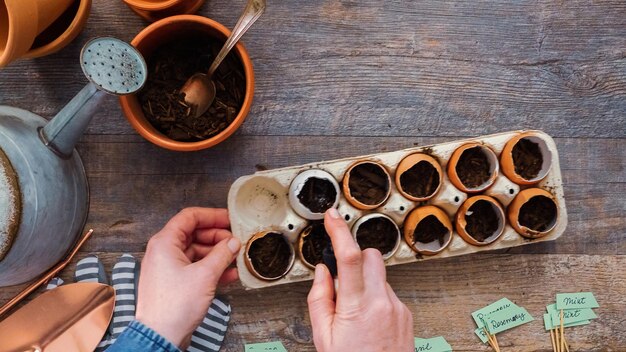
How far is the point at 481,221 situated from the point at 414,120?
7.3 inches

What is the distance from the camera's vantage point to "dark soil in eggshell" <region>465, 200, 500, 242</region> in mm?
760

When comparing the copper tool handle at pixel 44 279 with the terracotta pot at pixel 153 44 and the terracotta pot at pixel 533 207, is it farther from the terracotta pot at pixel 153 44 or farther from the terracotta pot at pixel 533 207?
the terracotta pot at pixel 533 207

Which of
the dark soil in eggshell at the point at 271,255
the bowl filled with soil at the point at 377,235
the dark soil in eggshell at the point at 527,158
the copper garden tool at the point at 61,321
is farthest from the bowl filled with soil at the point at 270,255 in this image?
the dark soil in eggshell at the point at 527,158

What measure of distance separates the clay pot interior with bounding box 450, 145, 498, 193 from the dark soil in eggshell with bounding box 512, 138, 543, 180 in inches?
1.6

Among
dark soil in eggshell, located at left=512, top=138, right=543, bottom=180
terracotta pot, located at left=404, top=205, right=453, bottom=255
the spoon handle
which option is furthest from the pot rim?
dark soil in eggshell, located at left=512, top=138, right=543, bottom=180

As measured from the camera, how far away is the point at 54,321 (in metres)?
0.79

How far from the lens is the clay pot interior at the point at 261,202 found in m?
0.75

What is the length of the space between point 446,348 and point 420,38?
0.49 metres

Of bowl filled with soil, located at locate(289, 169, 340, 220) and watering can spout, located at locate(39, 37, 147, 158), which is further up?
watering can spout, located at locate(39, 37, 147, 158)

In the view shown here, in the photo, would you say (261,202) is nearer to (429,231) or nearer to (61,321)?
(429,231)

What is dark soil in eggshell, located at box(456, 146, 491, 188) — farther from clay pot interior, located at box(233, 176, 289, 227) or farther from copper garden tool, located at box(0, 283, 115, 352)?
copper garden tool, located at box(0, 283, 115, 352)

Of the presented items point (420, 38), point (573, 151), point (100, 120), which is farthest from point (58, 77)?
point (573, 151)

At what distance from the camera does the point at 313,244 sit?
75 cm

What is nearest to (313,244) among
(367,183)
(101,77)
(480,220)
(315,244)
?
(315,244)
